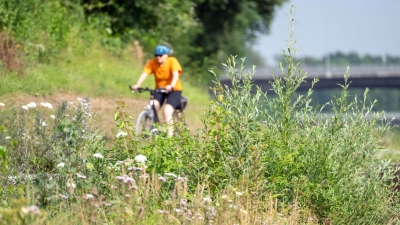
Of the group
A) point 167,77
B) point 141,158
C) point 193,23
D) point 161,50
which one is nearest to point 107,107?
point 167,77

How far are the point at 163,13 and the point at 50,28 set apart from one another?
240 inches

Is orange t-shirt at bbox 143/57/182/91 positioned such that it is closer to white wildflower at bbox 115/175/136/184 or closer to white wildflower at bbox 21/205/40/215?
white wildflower at bbox 115/175/136/184

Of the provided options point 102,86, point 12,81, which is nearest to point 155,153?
point 12,81

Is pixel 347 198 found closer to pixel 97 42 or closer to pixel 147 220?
pixel 147 220

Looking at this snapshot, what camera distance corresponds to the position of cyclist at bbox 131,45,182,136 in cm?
1264

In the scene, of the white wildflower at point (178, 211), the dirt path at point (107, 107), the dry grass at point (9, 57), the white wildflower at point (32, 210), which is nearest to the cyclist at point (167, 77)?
the dirt path at point (107, 107)

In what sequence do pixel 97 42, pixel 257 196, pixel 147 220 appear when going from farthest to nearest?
1. pixel 97 42
2. pixel 257 196
3. pixel 147 220

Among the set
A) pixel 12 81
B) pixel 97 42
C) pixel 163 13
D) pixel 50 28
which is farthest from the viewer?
pixel 163 13

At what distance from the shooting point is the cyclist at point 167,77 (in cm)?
1264

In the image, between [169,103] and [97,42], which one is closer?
[169,103]

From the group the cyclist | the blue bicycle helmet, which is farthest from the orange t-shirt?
the blue bicycle helmet

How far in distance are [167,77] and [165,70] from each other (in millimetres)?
145

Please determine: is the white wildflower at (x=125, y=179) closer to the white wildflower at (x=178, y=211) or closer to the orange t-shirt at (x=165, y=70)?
the white wildflower at (x=178, y=211)

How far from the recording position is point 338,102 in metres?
7.39
